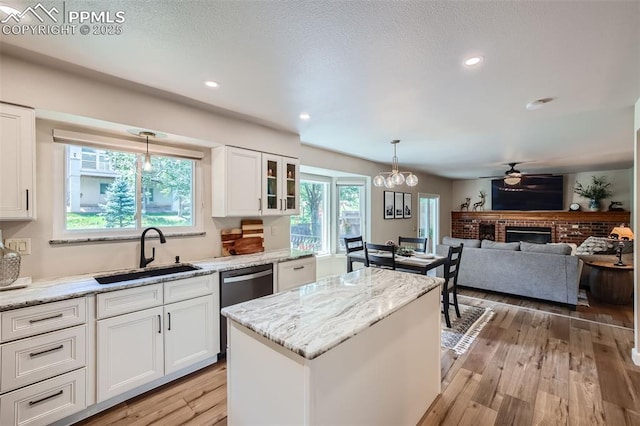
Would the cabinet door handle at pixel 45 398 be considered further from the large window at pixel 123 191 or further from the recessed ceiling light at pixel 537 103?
the recessed ceiling light at pixel 537 103

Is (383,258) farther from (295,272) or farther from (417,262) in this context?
(295,272)

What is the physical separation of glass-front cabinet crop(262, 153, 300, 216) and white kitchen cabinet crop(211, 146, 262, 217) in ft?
0.33

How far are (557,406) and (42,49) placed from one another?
4.20m

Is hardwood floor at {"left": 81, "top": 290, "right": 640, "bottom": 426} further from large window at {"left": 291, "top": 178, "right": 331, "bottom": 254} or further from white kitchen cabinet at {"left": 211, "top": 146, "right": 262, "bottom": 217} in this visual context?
large window at {"left": 291, "top": 178, "right": 331, "bottom": 254}

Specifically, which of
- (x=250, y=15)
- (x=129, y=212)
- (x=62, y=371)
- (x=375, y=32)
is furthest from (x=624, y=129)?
(x=62, y=371)

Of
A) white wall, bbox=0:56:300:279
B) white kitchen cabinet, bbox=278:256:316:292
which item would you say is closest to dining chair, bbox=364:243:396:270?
white kitchen cabinet, bbox=278:256:316:292

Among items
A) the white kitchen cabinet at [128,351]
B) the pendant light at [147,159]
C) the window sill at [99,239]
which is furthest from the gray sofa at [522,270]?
the pendant light at [147,159]

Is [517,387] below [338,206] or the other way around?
below

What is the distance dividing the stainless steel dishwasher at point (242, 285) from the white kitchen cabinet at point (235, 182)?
651mm

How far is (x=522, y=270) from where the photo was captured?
428cm

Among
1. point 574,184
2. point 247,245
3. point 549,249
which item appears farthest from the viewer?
point 574,184

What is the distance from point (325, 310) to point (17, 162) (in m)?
2.20

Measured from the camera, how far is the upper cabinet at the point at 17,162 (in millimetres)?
1803

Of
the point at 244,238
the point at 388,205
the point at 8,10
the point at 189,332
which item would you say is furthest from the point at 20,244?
the point at 388,205
